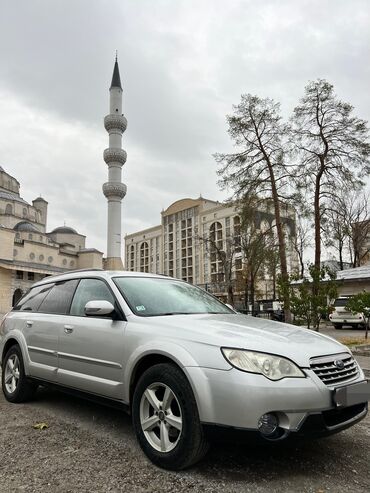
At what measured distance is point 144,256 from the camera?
122 meters

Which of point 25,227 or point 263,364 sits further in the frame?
point 25,227

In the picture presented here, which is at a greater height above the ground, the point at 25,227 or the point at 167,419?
the point at 25,227

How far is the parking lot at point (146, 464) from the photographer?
2.73 metres

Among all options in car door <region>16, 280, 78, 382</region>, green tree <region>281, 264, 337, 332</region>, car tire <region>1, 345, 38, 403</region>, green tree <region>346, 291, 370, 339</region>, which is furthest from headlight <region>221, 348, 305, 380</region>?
green tree <region>346, 291, 370, 339</region>

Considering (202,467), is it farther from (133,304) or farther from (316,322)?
(316,322)

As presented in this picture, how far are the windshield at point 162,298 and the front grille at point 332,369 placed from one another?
1355mm

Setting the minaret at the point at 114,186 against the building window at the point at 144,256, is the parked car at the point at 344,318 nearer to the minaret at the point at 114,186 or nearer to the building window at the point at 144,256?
the minaret at the point at 114,186

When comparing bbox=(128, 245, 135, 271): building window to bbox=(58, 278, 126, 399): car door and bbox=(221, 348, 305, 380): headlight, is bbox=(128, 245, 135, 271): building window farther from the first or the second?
bbox=(221, 348, 305, 380): headlight

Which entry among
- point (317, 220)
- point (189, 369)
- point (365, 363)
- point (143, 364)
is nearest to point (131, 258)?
point (317, 220)

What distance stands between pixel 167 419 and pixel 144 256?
394 feet

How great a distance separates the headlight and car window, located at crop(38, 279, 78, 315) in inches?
95.4

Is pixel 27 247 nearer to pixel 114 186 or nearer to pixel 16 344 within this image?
pixel 114 186

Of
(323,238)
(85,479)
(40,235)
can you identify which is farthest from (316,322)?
(40,235)

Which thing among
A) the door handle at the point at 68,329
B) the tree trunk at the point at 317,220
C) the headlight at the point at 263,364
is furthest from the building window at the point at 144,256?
the headlight at the point at 263,364
